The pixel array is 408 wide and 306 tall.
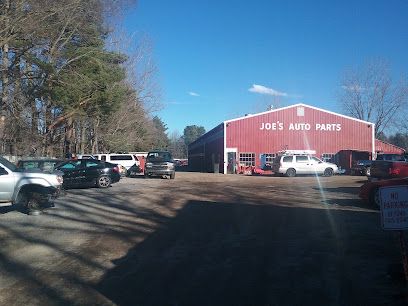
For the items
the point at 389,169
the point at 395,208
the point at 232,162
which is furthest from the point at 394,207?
the point at 232,162

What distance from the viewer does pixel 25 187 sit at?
45.7 ft

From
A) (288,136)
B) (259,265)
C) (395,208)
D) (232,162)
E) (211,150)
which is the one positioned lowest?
(259,265)

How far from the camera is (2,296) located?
622 cm

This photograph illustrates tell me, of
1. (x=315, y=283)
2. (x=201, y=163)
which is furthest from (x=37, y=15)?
(x=201, y=163)

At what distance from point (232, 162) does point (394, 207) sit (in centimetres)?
4117

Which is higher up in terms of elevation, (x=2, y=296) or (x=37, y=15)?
(x=37, y=15)

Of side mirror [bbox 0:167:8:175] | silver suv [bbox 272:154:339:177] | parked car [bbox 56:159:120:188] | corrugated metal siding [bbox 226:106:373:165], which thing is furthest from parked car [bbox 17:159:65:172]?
corrugated metal siding [bbox 226:106:373:165]

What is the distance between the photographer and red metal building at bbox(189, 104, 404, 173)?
47406mm

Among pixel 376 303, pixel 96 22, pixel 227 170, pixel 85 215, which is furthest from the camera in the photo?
pixel 227 170

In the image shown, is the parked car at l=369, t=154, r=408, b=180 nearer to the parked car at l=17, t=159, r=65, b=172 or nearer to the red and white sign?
the parked car at l=17, t=159, r=65, b=172

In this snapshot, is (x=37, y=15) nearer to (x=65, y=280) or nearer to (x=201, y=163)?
(x=65, y=280)

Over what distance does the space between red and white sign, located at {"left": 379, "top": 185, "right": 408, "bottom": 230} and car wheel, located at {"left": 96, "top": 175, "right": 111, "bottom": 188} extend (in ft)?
63.6

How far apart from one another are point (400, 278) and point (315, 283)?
1256 millimetres

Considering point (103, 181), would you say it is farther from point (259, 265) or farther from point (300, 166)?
point (300, 166)
